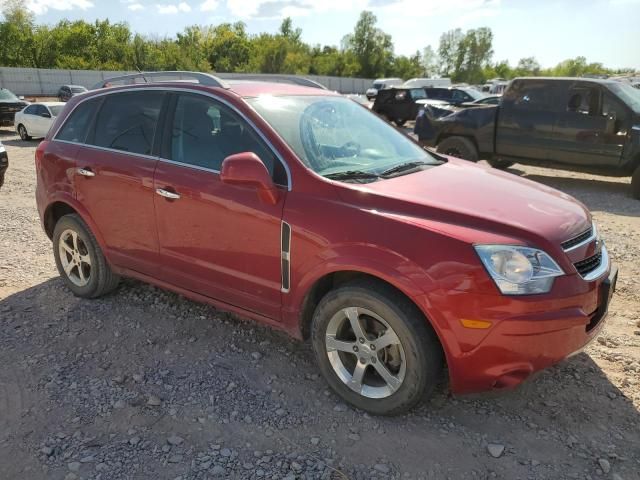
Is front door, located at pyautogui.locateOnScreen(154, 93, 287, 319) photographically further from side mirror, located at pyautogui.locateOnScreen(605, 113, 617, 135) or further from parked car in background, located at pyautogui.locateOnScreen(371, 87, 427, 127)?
parked car in background, located at pyautogui.locateOnScreen(371, 87, 427, 127)

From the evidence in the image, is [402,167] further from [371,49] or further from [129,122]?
[371,49]

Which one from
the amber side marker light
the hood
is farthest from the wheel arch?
the hood

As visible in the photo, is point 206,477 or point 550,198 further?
point 550,198

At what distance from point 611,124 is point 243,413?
27.5 ft

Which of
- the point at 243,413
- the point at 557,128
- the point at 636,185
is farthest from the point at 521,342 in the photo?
the point at 557,128

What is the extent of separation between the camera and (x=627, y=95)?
902 centimetres

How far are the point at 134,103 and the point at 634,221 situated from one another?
6511 mm

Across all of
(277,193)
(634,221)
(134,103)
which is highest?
(134,103)

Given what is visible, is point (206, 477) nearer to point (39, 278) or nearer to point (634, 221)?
point (39, 278)

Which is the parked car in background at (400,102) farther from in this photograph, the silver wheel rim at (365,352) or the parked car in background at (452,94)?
the silver wheel rim at (365,352)

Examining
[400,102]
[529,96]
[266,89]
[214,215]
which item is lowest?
[400,102]

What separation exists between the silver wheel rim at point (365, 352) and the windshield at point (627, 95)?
26.3 ft

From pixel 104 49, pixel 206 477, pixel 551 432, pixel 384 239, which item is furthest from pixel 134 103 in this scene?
pixel 104 49

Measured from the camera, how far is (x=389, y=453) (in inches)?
105
